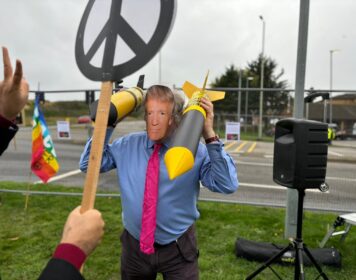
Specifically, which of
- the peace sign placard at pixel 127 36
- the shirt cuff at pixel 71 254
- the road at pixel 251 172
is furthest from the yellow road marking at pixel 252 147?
the shirt cuff at pixel 71 254

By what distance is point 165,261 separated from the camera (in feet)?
7.05

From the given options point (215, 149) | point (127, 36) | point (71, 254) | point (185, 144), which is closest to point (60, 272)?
point (71, 254)

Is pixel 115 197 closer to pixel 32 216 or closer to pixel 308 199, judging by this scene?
pixel 32 216

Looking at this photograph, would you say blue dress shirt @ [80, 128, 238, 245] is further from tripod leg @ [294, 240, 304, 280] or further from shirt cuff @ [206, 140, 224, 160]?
tripod leg @ [294, 240, 304, 280]

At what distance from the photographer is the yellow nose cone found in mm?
1360

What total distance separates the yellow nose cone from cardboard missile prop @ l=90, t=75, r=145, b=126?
1.59 ft

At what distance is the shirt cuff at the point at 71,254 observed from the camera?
1.08 metres

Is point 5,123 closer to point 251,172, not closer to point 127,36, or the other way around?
point 127,36

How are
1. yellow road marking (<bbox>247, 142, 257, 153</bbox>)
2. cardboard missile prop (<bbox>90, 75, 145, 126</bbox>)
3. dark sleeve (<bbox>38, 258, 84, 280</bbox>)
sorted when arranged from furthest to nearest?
yellow road marking (<bbox>247, 142, 257, 153</bbox>)
cardboard missile prop (<bbox>90, 75, 145, 126</bbox>)
dark sleeve (<bbox>38, 258, 84, 280</bbox>)

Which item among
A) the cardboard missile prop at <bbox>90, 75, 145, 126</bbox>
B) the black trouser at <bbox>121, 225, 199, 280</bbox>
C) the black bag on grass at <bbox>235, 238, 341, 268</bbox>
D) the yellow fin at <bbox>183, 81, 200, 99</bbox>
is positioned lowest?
the black bag on grass at <bbox>235, 238, 341, 268</bbox>

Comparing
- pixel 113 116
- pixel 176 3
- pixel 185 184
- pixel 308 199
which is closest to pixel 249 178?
pixel 308 199

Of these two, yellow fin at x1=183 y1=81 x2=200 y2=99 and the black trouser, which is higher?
yellow fin at x1=183 y1=81 x2=200 y2=99

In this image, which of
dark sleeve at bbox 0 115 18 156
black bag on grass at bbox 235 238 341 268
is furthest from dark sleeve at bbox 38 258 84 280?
black bag on grass at bbox 235 238 341 268

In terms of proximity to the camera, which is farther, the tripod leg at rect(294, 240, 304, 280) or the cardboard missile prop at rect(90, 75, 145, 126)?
the tripod leg at rect(294, 240, 304, 280)
